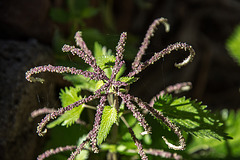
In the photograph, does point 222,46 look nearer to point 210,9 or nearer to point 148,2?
point 210,9

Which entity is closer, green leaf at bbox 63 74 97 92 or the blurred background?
green leaf at bbox 63 74 97 92

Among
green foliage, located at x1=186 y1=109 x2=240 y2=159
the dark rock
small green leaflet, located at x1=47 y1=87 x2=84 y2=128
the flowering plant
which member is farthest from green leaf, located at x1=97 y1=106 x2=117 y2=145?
green foliage, located at x1=186 y1=109 x2=240 y2=159

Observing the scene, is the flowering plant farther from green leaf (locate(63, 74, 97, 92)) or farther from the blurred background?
the blurred background

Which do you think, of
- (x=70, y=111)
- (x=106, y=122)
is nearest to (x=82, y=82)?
(x=70, y=111)

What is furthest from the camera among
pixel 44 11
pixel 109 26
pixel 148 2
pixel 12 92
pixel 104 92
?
pixel 148 2

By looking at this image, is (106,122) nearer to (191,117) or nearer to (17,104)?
(191,117)

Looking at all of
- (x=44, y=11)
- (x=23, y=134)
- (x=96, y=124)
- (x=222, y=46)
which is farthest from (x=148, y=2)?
(x=96, y=124)
